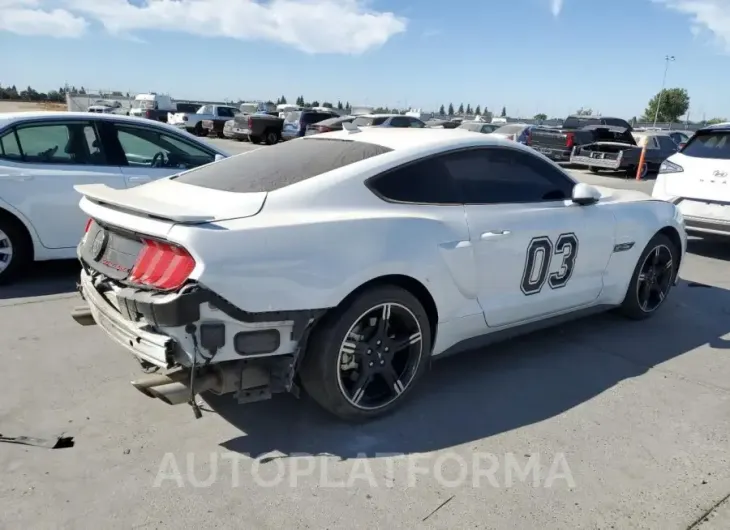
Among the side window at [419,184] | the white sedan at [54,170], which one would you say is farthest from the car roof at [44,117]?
the side window at [419,184]

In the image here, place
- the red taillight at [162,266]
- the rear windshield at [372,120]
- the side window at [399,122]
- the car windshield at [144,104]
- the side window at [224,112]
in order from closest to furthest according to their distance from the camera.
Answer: the red taillight at [162,266]
the side window at [399,122]
the rear windshield at [372,120]
the side window at [224,112]
the car windshield at [144,104]

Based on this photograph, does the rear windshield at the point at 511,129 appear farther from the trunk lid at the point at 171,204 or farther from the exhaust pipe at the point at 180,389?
the exhaust pipe at the point at 180,389

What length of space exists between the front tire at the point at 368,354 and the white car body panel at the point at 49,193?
3.19m

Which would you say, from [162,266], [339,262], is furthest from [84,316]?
[339,262]

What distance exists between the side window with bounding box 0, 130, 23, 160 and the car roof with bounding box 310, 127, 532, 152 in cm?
304

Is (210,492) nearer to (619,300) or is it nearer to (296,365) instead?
(296,365)

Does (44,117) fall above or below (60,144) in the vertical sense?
above

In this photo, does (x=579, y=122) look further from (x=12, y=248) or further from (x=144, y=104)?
(x=144, y=104)

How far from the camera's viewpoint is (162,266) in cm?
290

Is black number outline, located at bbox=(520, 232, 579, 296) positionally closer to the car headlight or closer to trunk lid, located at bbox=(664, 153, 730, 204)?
trunk lid, located at bbox=(664, 153, 730, 204)

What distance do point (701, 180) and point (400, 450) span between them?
615cm

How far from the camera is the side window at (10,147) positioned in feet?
18.2

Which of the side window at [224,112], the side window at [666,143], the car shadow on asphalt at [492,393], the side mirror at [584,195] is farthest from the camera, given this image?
the side window at [224,112]

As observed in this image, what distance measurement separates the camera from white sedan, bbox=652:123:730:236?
726cm
